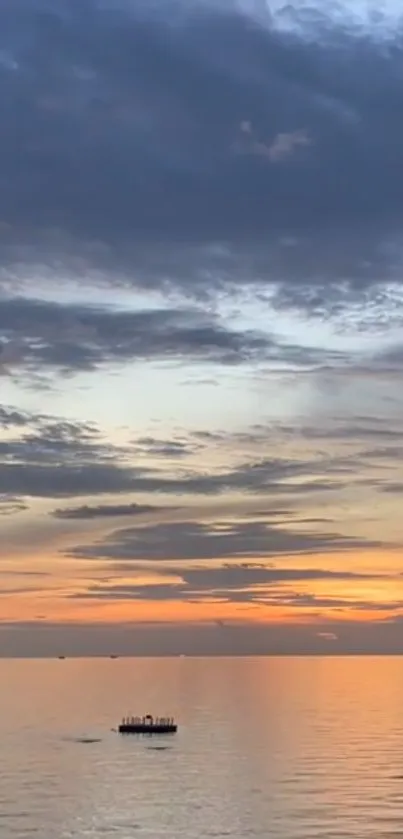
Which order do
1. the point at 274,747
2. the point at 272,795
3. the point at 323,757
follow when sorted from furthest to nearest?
the point at 274,747 → the point at 323,757 → the point at 272,795

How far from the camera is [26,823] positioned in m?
112

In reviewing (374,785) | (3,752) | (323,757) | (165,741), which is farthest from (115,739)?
(374,785)

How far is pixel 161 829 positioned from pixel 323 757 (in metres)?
63.1

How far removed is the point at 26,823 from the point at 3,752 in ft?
225

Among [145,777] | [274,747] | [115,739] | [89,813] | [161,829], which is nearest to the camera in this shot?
[161,829]

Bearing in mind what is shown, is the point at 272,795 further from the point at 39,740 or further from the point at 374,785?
the point at 39,740

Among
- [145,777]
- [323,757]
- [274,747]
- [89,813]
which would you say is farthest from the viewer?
[274,747]

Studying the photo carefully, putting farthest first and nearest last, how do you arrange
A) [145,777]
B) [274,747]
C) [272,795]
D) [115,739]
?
[115,739] < [274,747] < [145,777] < [272,795]

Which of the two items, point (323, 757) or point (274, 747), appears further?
point (274, 747)

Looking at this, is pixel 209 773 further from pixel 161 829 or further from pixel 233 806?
pixel 161 829

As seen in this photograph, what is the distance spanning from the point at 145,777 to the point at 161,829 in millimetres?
37559

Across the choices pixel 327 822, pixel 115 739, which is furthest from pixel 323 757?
pixel 327 822

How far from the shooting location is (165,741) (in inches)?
7677

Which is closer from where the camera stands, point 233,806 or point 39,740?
point 233,806
